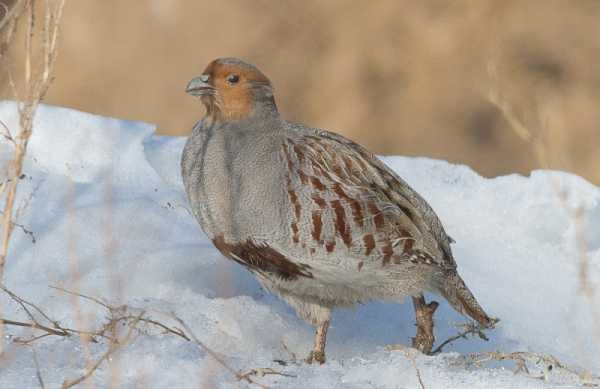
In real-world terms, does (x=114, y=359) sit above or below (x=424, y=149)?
below

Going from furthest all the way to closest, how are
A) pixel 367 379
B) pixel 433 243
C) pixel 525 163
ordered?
pixel 525 163 < pixel 433 243 < pixel 367 379

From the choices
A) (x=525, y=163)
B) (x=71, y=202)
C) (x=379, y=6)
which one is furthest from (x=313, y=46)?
(x=71, y=202)

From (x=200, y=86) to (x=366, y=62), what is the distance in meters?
5.06

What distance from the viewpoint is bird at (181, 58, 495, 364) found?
10.2 ft

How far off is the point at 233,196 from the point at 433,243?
0.63 m

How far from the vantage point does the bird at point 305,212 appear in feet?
10.2

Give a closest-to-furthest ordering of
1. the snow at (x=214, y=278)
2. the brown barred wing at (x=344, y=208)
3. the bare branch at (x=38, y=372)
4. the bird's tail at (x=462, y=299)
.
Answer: the bare branch at (x=38, y=372) < the snow at (x=214, y=278) < the brown barred wing at (x=344, y=208) < the bird's tail at (x=462, y=299)

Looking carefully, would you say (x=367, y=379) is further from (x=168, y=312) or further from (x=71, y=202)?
(x=71, y=202)

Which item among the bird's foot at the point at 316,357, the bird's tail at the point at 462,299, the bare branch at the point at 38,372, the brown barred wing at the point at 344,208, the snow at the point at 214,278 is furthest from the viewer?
the bird's tail at the point at 462,299

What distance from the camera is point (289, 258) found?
10.2ft

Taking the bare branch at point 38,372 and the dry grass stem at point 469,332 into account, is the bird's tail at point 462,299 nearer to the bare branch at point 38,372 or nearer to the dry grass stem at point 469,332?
the dry grass stem at point 469,332

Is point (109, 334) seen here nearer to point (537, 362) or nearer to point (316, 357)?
point (316, 357)

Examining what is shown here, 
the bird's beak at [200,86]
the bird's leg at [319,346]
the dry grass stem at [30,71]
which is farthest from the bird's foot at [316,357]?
the dry grass stem at [30,71]

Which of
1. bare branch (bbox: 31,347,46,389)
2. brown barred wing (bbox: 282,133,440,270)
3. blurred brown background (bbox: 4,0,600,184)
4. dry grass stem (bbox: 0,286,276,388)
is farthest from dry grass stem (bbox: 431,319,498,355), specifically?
blurred brown background (bbox: 4,0,600,184)
